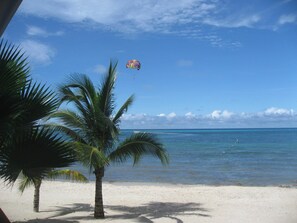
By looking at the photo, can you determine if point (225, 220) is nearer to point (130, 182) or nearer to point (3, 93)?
point (3, 93)

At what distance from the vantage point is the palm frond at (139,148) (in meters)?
9.49

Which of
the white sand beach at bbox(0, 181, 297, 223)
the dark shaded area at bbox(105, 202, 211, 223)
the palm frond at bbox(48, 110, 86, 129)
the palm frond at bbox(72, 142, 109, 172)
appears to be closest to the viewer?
the palm frond at bbox(72, 142, 109, 172)

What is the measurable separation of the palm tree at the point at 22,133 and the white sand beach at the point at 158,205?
15.5ft

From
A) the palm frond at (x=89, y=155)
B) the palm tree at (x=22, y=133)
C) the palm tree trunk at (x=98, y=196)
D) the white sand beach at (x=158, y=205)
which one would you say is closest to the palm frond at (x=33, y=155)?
the palm tree at (x=22, y=133)

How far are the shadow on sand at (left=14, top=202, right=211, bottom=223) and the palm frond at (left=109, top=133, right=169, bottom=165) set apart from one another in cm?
163

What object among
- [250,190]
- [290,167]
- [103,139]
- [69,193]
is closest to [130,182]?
[69,193]

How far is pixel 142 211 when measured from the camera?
36.9 feet

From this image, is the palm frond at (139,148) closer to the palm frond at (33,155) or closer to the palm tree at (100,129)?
the palm tree at (100,129)

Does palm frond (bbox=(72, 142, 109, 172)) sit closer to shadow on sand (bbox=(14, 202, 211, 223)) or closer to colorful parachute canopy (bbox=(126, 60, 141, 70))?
shadow on sand (bbox=(14, 202, 211, 223))

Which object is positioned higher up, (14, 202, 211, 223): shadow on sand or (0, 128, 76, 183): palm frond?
(0, 128, 76, 183): palm frond

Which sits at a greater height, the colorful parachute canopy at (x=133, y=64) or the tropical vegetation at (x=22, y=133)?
the colorful parachute canopy at (x=133, y=64)

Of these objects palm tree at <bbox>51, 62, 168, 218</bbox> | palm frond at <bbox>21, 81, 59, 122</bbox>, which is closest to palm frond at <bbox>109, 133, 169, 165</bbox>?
palm tree at <bbox>51, 62, 168, 218</bbox>

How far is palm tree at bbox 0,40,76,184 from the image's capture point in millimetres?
4203

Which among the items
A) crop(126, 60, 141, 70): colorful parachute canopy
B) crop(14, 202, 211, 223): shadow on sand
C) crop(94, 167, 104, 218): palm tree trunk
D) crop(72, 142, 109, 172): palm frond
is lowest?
crop(14, 202, 211, 223): shadow on sand
